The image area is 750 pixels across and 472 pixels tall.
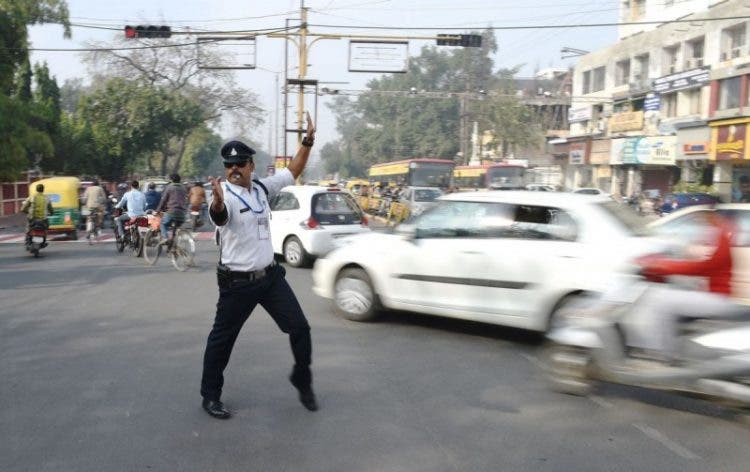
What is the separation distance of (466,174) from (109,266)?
29423mm

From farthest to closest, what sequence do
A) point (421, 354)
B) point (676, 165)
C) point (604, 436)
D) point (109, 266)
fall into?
point (676, 165) → point (109, 266) → point (421, 354) → point (604, 436)

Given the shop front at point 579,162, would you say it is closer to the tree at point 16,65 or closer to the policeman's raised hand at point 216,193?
the tree at point 16,65

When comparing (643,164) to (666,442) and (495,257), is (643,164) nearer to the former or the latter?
(495,257)

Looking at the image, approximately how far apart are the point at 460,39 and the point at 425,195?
9759 millimetres

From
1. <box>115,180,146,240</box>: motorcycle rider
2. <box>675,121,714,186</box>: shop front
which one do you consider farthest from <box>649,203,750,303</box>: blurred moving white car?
<box>675,121,714,186</box>: shop front

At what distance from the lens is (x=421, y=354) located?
253 inches

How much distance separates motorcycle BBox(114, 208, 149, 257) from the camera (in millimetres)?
13742

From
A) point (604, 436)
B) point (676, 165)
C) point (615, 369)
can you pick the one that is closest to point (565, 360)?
point (615, 369)

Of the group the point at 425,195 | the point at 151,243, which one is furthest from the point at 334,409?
the point at 425,195

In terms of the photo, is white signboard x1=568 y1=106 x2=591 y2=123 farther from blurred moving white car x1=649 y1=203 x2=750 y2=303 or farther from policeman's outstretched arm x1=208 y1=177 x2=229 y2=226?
policeman's outstretched arm x1=208 y1=177 x2=229 y2=226

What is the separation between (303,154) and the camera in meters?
5.12

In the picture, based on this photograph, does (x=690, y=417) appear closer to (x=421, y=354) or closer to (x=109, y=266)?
(x=421, y=354)

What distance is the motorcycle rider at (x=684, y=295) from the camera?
4.64 meters

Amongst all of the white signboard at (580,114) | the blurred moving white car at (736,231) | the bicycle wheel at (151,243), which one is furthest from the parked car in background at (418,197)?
the white signboard at (580,114)
